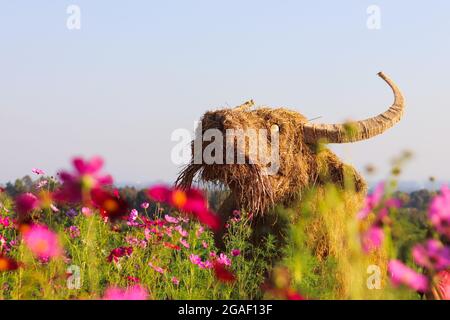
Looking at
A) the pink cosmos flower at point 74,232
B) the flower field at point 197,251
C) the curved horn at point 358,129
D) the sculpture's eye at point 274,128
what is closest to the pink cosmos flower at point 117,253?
the flower field at point 197,251

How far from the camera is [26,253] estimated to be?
5.70m

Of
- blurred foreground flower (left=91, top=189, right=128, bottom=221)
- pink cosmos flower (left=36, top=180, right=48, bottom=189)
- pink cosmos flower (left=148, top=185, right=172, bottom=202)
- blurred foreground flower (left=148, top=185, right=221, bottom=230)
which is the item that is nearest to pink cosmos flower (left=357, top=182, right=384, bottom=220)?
blurred foreground flower (left=148, top=185, right=221, bottom=230)

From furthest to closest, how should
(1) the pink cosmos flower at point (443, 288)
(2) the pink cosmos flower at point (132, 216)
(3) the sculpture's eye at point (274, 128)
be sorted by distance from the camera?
(3) the sculpture's eye at point (274, 128)
(2) the pink cosmos flower at point (132, 216)
(1) the pink cosmos flower at point (443, 288)

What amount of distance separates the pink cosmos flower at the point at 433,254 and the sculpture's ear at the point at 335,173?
443 centimetres

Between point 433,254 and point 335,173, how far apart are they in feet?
15.5

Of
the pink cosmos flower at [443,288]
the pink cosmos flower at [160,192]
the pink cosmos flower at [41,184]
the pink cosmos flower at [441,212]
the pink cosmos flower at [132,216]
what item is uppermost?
the pink cosmos flower at [160,192]

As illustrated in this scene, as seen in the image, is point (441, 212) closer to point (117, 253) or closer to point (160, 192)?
point (160, 192)

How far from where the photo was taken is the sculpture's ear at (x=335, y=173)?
7863mm

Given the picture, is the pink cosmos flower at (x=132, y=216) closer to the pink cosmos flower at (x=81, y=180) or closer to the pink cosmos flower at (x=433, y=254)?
the pink cosmos flower at (x=81, y=180)

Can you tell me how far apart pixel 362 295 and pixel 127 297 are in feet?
4.95

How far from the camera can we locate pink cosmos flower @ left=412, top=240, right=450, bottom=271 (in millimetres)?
3242
